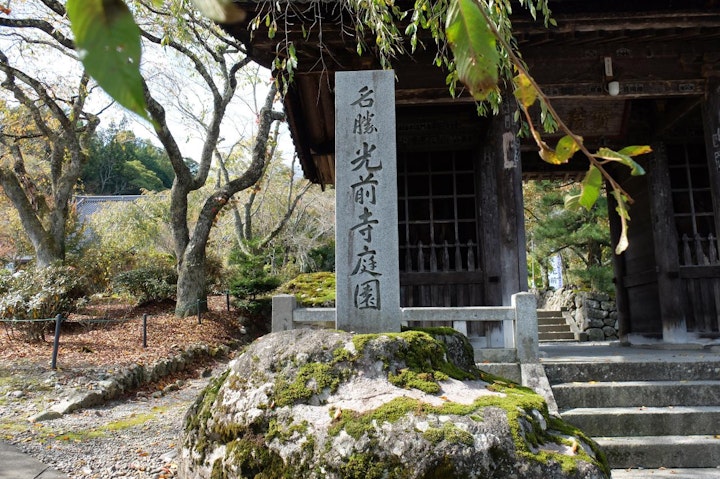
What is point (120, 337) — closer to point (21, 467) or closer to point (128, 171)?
point (21, 467)

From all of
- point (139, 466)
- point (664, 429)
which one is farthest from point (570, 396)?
point (139, 466)

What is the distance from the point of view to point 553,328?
1692 centimetres

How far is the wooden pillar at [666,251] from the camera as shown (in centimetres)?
774

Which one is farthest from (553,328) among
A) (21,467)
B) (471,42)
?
(471,42)

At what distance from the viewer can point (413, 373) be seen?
333cm

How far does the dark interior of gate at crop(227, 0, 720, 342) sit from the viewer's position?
6445 millimetres

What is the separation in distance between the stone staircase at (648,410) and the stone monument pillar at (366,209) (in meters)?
2.19

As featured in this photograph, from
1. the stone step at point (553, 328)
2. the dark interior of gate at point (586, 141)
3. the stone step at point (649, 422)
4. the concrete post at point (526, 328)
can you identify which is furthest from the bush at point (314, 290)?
the stone step at point (553, 328)

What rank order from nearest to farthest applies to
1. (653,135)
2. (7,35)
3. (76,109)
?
(653,135), (7,35), (76,109)

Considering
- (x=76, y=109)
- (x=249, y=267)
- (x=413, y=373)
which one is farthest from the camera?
(x=249, y=267)

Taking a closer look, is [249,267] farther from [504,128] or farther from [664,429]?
[664,429]

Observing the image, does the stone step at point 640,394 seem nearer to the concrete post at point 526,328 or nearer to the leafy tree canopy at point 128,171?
the concrete post at point 526,328

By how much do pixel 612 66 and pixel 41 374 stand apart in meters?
8.57

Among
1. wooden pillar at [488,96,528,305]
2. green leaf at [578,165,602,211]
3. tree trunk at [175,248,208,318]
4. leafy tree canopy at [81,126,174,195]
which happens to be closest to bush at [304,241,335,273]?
tree trunk at [175,248,208,318]
